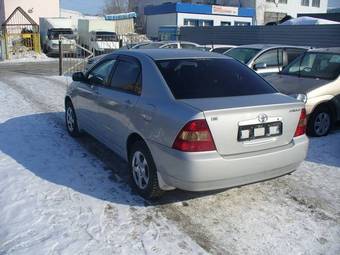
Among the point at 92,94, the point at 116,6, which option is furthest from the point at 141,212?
the point at 116,6

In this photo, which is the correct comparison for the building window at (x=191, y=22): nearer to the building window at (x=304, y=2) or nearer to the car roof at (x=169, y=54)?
the building window at (x=304, y=2)

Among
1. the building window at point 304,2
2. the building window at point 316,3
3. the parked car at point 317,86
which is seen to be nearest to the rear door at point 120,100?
the parked car at point 317,86

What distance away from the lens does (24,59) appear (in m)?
26.1

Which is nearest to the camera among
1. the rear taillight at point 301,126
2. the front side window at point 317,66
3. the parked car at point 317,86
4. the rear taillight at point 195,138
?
the rear taillight at point 195,138

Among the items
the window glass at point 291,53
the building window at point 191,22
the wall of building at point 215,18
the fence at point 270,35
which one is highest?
the wall of building at point 215,18

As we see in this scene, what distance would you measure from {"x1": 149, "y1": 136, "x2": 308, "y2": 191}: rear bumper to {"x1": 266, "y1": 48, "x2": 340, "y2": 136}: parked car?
8.49 feet

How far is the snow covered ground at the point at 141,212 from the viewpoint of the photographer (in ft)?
11.8

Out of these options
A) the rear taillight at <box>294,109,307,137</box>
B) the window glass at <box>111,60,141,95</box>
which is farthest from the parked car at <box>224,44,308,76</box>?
the rear taillight at <box>294,109,307,137</box>

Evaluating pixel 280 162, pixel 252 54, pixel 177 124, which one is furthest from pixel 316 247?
pixel 252 54

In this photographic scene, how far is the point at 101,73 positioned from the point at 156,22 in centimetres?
4839

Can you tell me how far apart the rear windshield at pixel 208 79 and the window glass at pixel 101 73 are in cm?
107

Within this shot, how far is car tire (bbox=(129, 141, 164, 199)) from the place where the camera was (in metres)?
4.25

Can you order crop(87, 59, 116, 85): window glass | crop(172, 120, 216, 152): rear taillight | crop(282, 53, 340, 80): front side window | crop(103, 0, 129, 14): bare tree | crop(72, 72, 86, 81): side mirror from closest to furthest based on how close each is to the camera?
crop(172, 120, 216, 152): rear taillight < crop(87, 59, 116, 85): window glass < crop(72, 72, 86, 81): side mirror < crop(282, 53, 340, 80): front side window < crop(103, 0, 129, 14): bare tree

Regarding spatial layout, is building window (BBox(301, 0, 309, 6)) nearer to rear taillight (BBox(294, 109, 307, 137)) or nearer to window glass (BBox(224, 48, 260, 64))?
window glass (BBox(224, 48, 260, 64))
